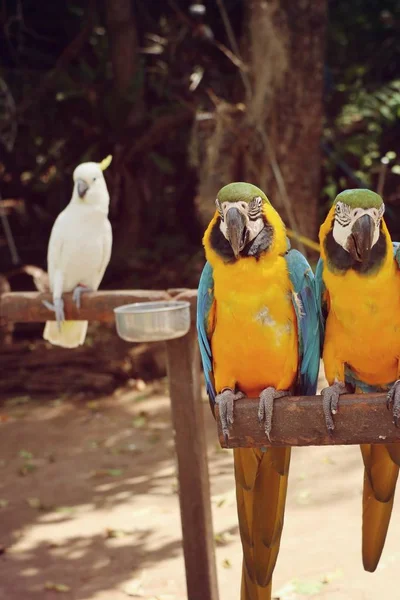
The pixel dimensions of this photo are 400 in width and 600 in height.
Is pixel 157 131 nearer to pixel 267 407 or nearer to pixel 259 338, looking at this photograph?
pixel 259 338

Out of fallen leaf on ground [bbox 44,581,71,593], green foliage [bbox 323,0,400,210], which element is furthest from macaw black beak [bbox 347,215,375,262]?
green foliage [bbox 323,0,400,210]

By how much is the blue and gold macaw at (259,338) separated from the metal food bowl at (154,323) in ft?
0.82

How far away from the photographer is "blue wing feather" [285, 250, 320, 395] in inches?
59.4

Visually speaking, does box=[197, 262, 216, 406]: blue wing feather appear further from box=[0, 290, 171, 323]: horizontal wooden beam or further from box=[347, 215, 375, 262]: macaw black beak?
box=[0, 290, 171, 323]: horizontal wooden beam

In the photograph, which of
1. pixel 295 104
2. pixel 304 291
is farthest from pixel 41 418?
pixel 304 291

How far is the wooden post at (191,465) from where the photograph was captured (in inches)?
77.2

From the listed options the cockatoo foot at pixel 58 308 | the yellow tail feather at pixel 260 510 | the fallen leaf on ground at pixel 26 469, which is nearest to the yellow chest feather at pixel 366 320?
the yellow tail feather at pixel 260 510

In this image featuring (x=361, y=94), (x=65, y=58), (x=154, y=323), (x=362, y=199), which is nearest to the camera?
(x=362, y=199)

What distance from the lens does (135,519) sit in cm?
299

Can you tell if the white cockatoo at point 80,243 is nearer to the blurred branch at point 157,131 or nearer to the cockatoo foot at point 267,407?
the cockatoo foot at point 267,407

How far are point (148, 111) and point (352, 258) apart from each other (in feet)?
17.5

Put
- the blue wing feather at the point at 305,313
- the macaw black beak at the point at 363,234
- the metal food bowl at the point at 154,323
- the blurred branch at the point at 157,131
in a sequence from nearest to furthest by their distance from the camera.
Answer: the macaw black beak at the point at 363,234
the blue wing feather at the point at 305,313
the metal food bowl at the point at 154,323
the blurred branch at the point at 157,131

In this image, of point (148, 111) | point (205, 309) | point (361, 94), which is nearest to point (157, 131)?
point (148, 111)

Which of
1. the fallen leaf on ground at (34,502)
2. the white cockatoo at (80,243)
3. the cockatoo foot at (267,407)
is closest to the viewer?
the cockatoo foot at (267,407)
